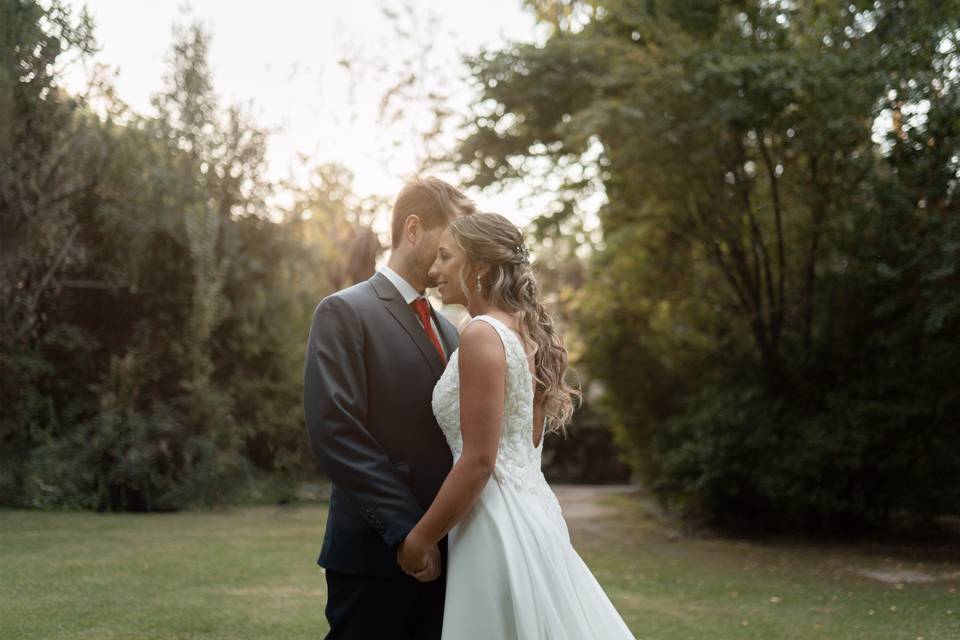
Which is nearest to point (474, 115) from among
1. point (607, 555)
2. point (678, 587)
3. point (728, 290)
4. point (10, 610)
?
point (728, 290)

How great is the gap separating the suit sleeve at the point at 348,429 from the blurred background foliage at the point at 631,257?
25.4ft

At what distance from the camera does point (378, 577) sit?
125 inches

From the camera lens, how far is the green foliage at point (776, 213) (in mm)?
10430

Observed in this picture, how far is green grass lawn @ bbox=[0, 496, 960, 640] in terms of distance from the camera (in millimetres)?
6789

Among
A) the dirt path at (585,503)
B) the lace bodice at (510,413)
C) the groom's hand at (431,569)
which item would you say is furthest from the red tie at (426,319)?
the dirt path at (585,503)

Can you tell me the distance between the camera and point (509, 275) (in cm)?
330

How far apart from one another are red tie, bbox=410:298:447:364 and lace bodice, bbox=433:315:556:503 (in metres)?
0.25

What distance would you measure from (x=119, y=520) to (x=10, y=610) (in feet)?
20.5

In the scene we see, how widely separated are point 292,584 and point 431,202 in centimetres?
587

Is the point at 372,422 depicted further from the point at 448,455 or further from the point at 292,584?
the point at 292,584

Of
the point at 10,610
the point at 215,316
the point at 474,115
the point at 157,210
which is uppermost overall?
the point at 474,115

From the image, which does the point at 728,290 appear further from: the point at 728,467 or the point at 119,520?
the point at 119,520

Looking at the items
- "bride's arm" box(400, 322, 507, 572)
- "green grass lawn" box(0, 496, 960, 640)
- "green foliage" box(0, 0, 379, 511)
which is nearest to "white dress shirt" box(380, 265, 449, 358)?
"bride's arm" box(400, 322, 507, 572)

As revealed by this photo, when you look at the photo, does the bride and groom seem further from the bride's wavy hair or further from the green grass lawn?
the green grass lawn
